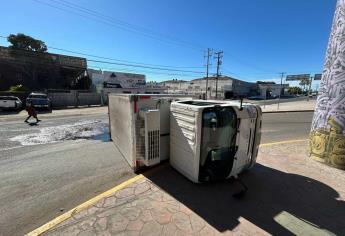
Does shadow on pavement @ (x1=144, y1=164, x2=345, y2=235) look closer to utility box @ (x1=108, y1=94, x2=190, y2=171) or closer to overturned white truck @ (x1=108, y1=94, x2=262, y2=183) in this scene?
overturned white truck @ (x1=108, y1=94, x2=262, y2=183)

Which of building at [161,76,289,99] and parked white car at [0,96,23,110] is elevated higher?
building at [161,76,289,99]

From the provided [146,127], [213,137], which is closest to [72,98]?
[146,127]

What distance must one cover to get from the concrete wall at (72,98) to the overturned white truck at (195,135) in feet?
84.8

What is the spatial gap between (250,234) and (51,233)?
263 centimetres

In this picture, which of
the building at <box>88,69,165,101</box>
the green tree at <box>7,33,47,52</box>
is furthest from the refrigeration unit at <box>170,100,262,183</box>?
the green tree at <box>7,33,47,52</box>

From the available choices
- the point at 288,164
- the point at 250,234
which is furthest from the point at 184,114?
the point at 288,164

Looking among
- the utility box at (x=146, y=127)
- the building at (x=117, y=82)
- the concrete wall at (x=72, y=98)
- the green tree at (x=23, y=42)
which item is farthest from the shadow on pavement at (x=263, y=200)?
the green tree at (x=23, y=42)

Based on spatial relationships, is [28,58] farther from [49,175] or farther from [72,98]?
[49,175]

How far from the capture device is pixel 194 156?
3.42 meters

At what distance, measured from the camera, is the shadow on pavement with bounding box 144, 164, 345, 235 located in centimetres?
274

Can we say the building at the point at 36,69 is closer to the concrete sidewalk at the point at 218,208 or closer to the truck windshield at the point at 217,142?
the concrete sidewalk at the point at 218,208

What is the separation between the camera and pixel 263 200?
328cm

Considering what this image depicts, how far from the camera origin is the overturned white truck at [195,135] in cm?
340

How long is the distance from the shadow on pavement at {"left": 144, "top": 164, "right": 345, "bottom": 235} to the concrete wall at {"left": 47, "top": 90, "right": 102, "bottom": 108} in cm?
2636
